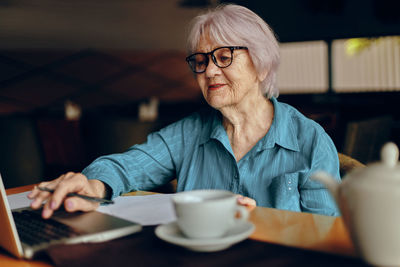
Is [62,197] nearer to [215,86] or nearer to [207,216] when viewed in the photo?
[207,216]

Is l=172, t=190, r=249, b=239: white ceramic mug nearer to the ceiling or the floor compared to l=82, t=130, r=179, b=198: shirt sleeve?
nearer to the ceiling

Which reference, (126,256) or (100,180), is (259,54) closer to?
(100,180)

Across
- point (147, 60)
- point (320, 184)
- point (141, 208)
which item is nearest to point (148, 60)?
point (147, 60)

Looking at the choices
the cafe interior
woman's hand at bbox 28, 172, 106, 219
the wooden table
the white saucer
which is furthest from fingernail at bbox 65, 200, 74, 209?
the cafe interior

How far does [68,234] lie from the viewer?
0.89 m

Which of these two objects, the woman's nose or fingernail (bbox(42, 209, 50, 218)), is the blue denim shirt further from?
fingernail (bbox(42, 209, 50, 218))

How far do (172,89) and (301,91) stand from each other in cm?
258

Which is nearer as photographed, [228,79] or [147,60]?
[228,79]

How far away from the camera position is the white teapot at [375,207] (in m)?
0.62

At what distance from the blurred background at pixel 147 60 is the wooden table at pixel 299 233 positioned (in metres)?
2.53

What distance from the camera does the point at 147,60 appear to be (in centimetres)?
811

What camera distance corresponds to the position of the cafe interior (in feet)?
14.4

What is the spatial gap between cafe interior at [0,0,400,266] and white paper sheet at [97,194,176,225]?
2.00m

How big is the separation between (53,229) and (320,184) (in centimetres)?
77
